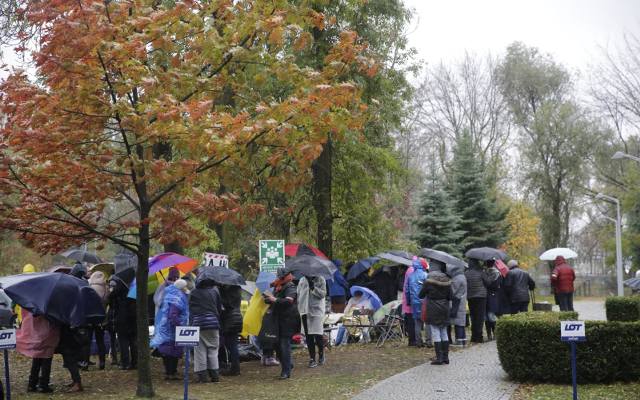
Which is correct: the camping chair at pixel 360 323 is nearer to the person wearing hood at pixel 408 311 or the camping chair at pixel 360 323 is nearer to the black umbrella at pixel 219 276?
the person wearing hood at pixel 408 311

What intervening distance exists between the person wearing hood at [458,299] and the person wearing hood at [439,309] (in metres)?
2.06

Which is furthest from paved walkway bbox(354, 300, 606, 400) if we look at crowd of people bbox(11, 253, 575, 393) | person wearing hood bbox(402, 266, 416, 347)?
person wearing hood bbox(402, 266, 416, 347)

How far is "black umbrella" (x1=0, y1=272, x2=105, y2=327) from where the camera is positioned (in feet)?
37.1

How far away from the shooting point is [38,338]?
11672 millimetres

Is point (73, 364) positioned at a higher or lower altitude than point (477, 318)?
lower

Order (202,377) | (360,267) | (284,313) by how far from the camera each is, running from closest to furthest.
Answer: (202,377) < (284,313) < (360,267)

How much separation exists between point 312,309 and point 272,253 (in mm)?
3155

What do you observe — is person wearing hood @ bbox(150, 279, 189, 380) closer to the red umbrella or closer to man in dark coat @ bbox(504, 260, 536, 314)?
the red umbrella

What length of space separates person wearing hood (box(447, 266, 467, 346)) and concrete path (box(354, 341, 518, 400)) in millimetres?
2052

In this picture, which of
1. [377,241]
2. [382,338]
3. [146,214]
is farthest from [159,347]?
[377,241]

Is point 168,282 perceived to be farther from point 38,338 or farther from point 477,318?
point 477,318

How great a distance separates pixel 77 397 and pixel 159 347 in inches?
70.8

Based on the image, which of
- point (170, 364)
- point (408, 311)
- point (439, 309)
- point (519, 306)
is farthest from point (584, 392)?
point (519, 306)

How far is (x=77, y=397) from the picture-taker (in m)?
11.4
